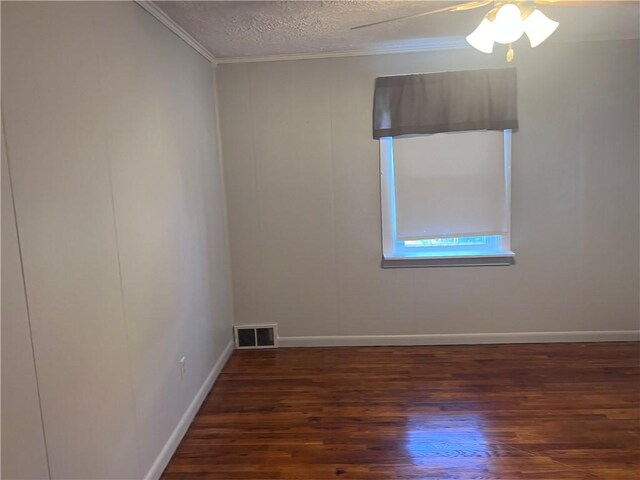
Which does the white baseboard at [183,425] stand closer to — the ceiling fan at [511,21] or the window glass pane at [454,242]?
the window glass pane at [454,242]

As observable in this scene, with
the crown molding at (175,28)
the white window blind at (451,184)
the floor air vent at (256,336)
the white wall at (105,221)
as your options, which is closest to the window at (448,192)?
the white window blind at (451,184)

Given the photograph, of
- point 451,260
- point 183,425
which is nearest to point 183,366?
point 183,425

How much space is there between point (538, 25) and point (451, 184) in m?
1.68

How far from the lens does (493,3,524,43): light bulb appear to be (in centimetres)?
189

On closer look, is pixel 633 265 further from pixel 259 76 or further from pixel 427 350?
pixel 259 76

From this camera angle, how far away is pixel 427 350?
150 inches

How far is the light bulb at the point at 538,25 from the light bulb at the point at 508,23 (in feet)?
0.38

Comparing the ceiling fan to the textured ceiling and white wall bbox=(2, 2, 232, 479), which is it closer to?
the textured ceiling

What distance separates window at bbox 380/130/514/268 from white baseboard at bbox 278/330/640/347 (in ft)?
2.02

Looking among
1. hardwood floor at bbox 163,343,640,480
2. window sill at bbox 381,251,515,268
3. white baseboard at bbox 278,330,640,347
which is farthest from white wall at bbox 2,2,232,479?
window sill at bbox 381,251,515,268

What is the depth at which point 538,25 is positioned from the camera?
6.79 feet

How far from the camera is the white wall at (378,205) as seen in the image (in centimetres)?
356

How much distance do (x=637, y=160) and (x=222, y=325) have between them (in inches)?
135

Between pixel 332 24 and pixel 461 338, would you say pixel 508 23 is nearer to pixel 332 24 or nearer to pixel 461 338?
pixel 332 24
